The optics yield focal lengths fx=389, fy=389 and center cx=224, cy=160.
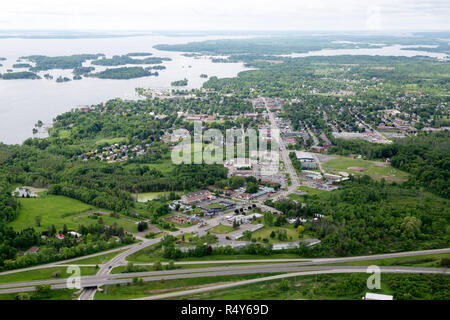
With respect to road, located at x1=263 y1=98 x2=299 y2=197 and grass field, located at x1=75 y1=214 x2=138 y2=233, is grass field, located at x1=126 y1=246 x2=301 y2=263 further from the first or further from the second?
road, located at x1=263 y1=98 x2=299 y2=197

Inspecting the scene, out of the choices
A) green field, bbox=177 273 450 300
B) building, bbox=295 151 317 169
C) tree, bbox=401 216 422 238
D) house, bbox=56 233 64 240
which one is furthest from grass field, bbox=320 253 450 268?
building, bbox=295 151 317 169

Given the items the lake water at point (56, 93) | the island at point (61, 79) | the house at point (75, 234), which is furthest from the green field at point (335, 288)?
the island at point (61, 79)

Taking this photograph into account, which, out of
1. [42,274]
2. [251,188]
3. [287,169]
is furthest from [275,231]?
[287,169]

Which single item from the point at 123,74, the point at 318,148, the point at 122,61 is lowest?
the point at 318,148

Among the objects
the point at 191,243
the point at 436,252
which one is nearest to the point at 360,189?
the point at 436,252

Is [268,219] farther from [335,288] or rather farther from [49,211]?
[49,211]

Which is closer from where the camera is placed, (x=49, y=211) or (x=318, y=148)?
(x=49, y=211)
